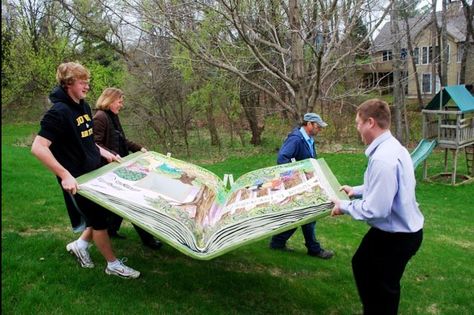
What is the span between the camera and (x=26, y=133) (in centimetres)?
2348

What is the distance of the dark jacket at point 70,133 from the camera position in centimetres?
387

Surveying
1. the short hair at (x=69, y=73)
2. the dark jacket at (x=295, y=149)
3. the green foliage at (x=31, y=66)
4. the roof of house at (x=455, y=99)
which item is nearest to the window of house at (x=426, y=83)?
the roof of house at (x=455, y=99)

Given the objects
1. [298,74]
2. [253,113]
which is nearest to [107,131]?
[298,74]

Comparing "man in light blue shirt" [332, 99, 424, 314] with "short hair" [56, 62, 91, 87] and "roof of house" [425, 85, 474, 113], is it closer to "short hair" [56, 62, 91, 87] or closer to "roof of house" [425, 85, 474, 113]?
A: "short hair" [56, 62, 91, 87]

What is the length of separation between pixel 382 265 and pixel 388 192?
646mm

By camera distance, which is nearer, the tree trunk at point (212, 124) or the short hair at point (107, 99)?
the short hair at point (107, 99)

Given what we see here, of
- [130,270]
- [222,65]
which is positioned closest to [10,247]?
[130,270]

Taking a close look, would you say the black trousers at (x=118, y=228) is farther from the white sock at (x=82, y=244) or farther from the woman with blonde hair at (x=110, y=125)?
the white sock at (x=82, y=244)

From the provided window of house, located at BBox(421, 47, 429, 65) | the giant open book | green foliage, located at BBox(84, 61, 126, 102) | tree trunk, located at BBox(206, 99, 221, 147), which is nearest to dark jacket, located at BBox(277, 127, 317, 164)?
the giant open book

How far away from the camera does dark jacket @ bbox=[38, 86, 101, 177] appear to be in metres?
3.87

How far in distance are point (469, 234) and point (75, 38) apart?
2457cm

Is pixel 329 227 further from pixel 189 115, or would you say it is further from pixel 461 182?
pixel 189 115

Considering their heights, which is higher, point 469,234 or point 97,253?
point 97,253

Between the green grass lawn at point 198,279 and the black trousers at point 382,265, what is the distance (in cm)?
90
